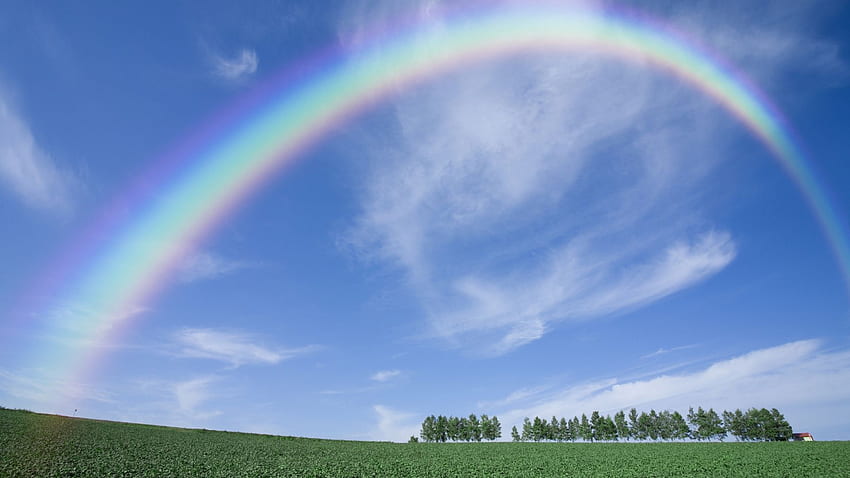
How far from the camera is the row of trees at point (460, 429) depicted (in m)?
165

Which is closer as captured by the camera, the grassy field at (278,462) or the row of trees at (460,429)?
the grassy field at (278,462)

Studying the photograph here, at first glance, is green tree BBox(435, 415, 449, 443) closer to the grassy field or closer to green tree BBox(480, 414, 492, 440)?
green tree BBox(480, 414, 492, 440)

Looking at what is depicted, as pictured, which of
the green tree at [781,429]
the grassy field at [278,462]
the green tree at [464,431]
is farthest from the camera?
the green tree at [464,431]

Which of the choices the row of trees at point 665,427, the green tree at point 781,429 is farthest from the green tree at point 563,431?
the green tree at point 781,429

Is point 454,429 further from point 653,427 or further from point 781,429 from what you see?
point 781,429

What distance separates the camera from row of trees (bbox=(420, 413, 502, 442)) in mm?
165000

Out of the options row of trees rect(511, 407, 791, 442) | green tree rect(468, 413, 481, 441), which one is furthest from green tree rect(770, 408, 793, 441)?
green tree rect(468, 413, 481, 441)

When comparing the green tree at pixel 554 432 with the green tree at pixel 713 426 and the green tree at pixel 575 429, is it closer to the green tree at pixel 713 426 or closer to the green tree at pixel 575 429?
the green tree at pixel 575 429

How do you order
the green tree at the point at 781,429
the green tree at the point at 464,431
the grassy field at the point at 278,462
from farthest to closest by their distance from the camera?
the green tree at the point at 464,431, the green tree at the point at 781,429, the grassy field at the point at 278,462

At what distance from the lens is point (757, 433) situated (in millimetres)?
147500

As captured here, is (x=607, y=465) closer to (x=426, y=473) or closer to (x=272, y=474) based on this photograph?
(x=426, y=473)

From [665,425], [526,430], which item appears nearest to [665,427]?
[665,425]

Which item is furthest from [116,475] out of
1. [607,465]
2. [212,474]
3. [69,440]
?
[607,465]

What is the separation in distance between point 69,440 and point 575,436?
16003 cm
